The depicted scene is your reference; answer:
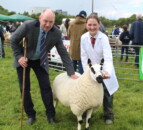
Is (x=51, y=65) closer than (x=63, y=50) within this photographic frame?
No

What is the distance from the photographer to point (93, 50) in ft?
14.2

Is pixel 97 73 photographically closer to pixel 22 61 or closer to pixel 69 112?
pixel 22 61

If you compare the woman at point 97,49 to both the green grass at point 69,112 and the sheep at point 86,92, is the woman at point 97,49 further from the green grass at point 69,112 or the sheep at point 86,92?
the green grass at point 69,112

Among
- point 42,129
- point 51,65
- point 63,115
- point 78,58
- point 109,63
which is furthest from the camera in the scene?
point 51,65

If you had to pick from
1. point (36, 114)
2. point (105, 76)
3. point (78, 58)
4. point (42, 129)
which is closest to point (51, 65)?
point (78, 58)

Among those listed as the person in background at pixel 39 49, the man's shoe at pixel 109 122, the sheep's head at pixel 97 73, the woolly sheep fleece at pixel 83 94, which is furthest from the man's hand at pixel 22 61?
the man's shoe at pixel 109 122

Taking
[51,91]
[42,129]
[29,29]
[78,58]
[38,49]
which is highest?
[29,29]

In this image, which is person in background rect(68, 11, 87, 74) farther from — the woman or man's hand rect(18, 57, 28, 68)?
man's hand rect(18, 57, 28, 68)

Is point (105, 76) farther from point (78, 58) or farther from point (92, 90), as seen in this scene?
point (78, 58)

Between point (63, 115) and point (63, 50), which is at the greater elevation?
point (63, 50)

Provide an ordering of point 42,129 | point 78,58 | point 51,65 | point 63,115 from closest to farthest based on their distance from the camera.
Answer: point 42,129, point 63,115, point 78,58, point 51,65

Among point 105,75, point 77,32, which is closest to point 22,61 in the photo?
point 105,75

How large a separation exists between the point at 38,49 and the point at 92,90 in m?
1.18

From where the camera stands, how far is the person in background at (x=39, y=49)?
13.7ft
